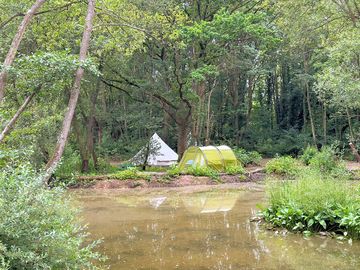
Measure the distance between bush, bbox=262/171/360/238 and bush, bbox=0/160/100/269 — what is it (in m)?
4.02

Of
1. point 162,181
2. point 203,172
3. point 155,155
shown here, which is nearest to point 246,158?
point 155,155

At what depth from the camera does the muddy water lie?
537 cm

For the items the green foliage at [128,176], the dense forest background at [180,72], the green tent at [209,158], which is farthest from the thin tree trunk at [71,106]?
the green tent at [209,158]

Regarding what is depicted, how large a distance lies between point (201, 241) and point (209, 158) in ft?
31.1

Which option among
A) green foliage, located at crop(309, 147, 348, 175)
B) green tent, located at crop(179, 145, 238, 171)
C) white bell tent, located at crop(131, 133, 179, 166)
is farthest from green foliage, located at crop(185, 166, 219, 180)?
green foliage, located at crop(309, 147, 348, 175)

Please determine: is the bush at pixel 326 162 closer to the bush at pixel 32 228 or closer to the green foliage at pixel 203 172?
the green foliage at pixel 203 172

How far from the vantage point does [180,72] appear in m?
17.4

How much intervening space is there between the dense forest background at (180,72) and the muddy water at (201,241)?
2671 mm

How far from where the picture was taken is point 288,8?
450 inches

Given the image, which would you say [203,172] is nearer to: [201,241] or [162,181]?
[162,181]

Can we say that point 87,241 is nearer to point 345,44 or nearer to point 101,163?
point 345,44

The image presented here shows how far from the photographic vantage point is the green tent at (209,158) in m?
16.0

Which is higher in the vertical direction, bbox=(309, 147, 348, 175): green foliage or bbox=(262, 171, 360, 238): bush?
bbox=(309, 147, 348, 175): green foliage

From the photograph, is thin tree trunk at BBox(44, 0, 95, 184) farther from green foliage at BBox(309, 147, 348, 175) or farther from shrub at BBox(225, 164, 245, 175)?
green foliage at BBox(309, 147, 348, 175)
